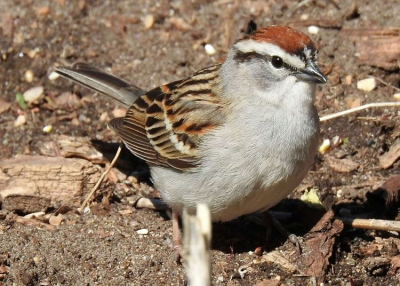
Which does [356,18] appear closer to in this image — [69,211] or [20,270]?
[69,211]

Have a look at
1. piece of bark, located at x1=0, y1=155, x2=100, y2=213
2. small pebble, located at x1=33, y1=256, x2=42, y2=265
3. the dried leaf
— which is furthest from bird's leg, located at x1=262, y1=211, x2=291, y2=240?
the dried leaf

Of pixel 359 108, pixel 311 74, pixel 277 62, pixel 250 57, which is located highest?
pixel 359 108

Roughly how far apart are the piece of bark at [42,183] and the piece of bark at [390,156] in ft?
6.77

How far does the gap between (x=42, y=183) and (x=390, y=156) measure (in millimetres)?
2492

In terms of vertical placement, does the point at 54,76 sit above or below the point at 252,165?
above

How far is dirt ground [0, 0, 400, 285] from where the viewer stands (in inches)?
197

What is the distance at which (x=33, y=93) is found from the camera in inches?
264

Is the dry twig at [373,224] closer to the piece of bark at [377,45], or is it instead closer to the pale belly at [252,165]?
the pale belly at [252,165]

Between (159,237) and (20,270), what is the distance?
986 mm

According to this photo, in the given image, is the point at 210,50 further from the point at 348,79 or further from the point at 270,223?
the point at 270,223

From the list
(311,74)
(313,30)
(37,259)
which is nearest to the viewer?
(311,74)

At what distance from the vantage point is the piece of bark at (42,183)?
5.49 metres

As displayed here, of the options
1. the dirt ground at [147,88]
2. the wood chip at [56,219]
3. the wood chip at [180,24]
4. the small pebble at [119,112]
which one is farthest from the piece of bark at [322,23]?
the wood chip at [56,219]

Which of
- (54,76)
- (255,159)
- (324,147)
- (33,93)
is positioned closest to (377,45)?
(324,147)
